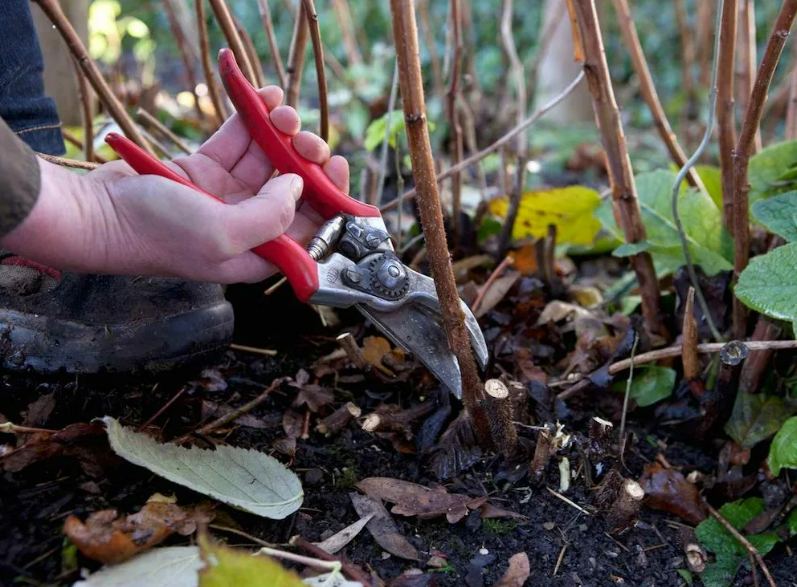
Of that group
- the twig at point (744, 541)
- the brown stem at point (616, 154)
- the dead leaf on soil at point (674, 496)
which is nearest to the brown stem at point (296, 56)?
the brown stem at point (616, 154)

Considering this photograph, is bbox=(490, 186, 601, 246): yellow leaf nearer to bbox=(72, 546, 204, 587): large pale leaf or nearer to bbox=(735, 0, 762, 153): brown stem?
bbox=(735, 0, 762, 153): brown stem

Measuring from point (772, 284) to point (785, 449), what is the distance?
0.29 meters

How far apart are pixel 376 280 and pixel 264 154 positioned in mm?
391

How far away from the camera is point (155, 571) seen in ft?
3.25

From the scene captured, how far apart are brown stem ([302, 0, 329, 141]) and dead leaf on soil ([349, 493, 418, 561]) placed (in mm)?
A: 861

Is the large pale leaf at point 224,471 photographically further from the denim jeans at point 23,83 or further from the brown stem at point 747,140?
the brown stem at point 747,140

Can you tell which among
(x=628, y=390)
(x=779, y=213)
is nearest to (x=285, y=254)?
(x=628, y=390)

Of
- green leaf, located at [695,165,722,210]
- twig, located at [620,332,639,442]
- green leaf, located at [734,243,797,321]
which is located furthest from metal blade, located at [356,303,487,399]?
green leaf, located at [695,165,722,210]

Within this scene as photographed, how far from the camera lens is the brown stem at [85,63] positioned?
149cm

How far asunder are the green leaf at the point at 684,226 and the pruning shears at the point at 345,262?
0.57 meters

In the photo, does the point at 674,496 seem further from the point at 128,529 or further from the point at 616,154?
the point at 128,529

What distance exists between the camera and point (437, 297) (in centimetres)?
122

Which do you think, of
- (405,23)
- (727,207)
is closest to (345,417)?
(405,23)

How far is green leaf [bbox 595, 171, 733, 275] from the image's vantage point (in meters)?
1.66
